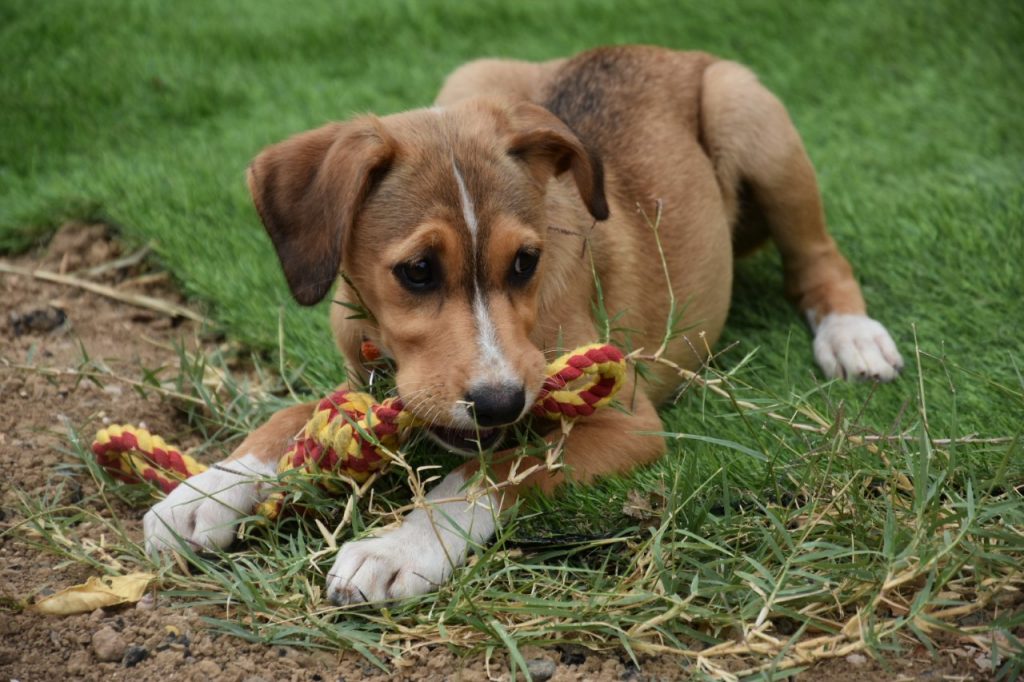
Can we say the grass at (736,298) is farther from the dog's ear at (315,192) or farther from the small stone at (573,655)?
the dog's ear at (315,192)

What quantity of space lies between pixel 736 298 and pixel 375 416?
2.77 meters

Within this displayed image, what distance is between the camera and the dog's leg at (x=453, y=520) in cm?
350

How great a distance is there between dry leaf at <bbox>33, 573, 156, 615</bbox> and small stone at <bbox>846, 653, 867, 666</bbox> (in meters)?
2.14

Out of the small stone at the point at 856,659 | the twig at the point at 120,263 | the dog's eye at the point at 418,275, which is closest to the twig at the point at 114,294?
the twig at the point at 120,263

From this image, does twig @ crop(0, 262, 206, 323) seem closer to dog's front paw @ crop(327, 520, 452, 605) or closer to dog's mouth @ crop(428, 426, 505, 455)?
dog's mouth @ crop(428, 426, 505, 455)

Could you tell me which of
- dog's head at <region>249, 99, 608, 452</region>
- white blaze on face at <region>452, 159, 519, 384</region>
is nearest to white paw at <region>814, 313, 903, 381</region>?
dog's head at <region>249, 99, 608, 452</region>

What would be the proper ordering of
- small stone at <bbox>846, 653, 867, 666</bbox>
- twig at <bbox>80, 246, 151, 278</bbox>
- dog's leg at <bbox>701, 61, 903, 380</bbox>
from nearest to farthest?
small stone at <bbox>846, 653, 867, 666</bbox>, dog's leg at <bbox>701, 61, 903, 380</bbox>, twig at <bbox>80, 246, 151, 278</bbox>

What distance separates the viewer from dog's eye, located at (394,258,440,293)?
374cm

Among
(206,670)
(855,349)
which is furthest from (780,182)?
(206,670)

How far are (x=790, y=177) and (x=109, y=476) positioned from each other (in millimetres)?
3466

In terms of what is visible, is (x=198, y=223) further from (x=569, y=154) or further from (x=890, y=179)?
(x=890, y=179)

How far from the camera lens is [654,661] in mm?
3291

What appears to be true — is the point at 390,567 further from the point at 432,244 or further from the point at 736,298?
the point at 736,298

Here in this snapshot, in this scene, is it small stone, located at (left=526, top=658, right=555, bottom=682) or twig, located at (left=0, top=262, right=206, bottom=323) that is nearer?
small stone, located at (left=526, top=658, right=555, bottom=682)
